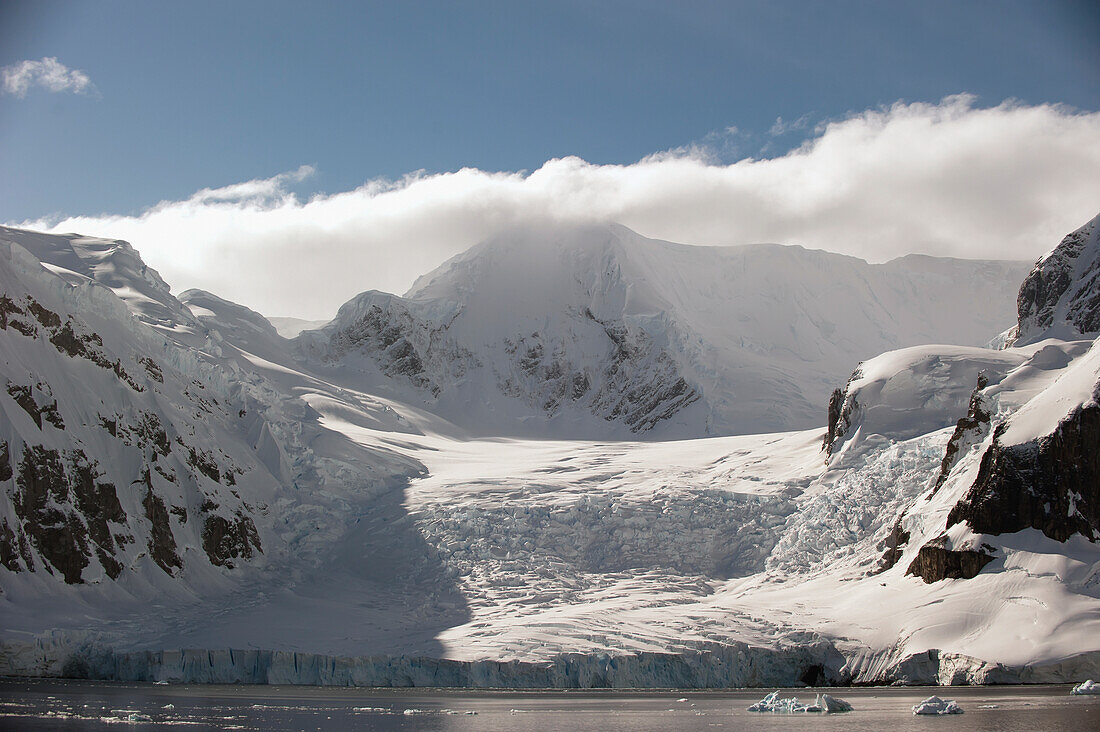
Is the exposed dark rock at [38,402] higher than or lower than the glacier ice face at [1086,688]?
higher

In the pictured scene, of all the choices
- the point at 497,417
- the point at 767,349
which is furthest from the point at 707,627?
the point at 767,349

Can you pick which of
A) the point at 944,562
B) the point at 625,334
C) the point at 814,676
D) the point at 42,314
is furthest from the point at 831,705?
the point at 625,334

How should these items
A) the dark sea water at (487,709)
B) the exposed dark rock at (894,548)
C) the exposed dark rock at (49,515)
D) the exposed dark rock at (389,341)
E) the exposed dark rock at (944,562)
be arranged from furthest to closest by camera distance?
1. the exposed dark rock at (389,341)
2. the exposed dark rock at (894,548)
3. the exposed dark rock at (49,515)
4. the exposed dark rock at (944,562)
5. the dark sea water at (487,709)

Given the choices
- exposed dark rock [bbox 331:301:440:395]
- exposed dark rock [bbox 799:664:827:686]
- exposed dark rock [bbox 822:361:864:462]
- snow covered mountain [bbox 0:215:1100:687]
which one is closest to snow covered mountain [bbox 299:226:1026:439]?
exposed dark rock [bbox 331:301:440:395]

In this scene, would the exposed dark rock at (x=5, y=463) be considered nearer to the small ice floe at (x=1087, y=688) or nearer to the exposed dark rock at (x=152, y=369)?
the exposed dark rock at (x=152, y=369)

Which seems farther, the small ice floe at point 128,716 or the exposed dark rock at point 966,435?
the exposed dark rock at point 966,435

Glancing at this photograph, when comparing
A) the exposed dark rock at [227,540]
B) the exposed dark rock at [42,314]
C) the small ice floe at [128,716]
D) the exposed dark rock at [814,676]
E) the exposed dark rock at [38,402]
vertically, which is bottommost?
the exposed dark rock at [814,676]

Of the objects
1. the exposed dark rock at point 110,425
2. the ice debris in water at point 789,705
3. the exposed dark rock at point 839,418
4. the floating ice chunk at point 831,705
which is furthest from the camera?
the exposed dark rock at point 839,418

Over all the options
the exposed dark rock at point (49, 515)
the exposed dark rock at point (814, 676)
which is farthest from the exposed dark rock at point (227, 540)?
the exposed dark rock at point (814, 676)
